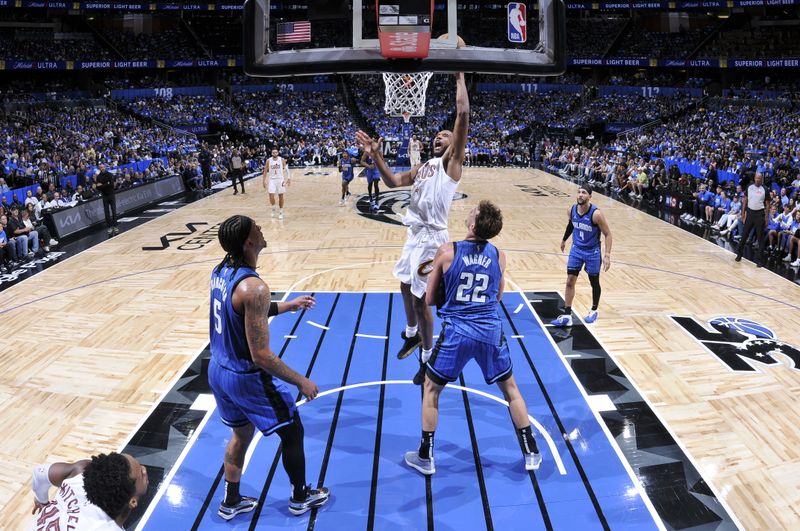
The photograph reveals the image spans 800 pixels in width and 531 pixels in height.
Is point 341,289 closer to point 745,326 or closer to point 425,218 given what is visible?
point 425,218

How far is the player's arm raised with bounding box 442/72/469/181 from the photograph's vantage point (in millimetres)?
4105

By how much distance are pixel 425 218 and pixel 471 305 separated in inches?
50.6

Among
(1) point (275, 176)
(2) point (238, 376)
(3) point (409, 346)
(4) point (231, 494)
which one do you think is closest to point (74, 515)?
(2) point (238, 376)

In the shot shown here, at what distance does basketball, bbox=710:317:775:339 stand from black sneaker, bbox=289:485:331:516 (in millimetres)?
5156

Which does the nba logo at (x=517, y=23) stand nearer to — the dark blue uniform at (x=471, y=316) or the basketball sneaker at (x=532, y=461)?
the dark blue uniform at (x=471, y=316)

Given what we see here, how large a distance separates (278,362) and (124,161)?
67.4 feet

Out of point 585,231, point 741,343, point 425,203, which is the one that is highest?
point 425,203

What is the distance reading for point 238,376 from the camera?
315 centimetres

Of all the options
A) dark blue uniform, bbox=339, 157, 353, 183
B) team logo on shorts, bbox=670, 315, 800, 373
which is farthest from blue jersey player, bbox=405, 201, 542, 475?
dark blue uniform, bbox=339, 157, 353, 183

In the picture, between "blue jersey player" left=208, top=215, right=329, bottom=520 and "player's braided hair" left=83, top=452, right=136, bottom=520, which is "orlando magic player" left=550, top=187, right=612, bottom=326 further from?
"player's braided hair" left=83, top=452, right=136, bottom=520

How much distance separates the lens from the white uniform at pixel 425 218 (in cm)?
Answer: 469

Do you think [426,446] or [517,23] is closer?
[426,446]

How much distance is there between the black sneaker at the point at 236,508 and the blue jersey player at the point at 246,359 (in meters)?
0.32

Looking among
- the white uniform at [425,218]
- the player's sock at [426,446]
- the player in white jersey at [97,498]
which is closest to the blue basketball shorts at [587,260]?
the white uniform at [425,218]
